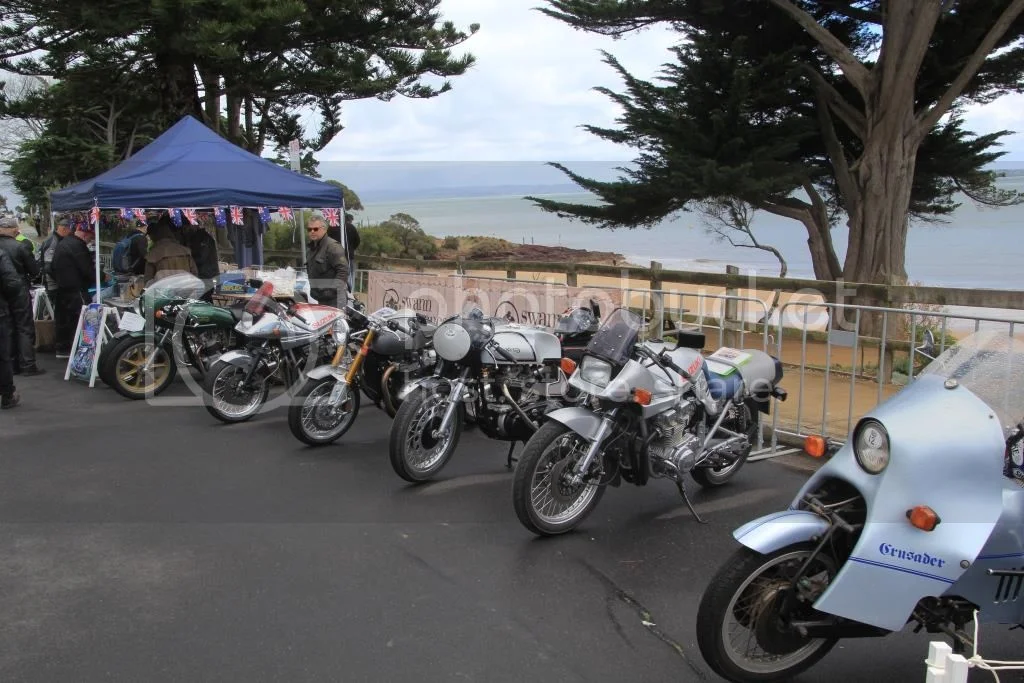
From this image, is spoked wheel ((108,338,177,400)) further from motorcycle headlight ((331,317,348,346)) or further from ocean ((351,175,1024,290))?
ocean ((351,175,1024,290))

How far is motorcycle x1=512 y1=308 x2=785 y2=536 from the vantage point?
14.6ft

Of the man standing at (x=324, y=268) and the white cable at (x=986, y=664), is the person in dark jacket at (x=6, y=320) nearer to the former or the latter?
the man standing at (x=324, y=268)

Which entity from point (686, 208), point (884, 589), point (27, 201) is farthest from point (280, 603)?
point (27, 201)

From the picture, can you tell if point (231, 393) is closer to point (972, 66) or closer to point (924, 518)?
point (924, 518)

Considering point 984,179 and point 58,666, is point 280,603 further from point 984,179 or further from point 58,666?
point 984,179

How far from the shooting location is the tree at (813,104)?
13359 mm

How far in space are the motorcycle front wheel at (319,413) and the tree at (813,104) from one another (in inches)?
354

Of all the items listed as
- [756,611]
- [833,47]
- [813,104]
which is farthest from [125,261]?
[813,104]

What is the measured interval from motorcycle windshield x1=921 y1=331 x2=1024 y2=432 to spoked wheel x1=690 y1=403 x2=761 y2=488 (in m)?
2.20

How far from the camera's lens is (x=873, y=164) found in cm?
1405

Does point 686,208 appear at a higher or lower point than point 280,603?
higher

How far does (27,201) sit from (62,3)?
15149 mm

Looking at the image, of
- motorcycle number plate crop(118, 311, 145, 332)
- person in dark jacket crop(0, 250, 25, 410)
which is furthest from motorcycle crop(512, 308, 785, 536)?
person in dark jacket crop(0, 250, 25, 410)

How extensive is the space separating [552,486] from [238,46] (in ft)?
42.4
